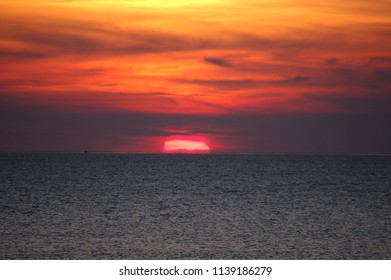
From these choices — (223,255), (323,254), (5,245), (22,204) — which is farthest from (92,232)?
(22,204)

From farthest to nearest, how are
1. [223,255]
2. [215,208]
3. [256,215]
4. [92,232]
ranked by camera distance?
[215,208], [256,215], [92,232], [223,255]

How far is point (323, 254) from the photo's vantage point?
126 ft

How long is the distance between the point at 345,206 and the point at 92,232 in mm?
34845

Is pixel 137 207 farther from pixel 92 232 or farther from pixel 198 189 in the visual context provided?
pixel 198 189

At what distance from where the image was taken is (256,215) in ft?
200
